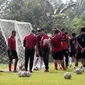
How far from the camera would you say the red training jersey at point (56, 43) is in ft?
50.3

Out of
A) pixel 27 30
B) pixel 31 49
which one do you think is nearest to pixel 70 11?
pixel 27 30

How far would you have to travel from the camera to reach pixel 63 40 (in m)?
17.1

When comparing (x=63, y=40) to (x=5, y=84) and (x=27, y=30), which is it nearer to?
(x=27, y=30)

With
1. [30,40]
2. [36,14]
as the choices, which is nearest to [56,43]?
[30,40]

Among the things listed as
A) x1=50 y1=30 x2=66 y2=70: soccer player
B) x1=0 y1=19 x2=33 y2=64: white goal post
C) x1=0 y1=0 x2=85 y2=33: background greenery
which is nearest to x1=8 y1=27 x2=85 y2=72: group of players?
x1=50 y1=30 x2=66 y2=70: soccer player

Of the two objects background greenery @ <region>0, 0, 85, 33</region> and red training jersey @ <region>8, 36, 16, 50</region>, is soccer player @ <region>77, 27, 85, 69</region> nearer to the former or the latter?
red training jersey @ <region>8, 36, 16, 50</region>

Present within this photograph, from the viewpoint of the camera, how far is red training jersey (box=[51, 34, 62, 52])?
15340 mm

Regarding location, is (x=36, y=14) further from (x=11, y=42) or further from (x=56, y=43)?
(x=11, y=42)

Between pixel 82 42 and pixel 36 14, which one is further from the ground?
pixel 36 14

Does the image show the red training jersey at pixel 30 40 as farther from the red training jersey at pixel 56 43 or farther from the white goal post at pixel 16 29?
the white goal post at pixel 16 29

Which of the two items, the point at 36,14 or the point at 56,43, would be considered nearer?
the point at 56,43

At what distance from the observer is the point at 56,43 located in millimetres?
15492

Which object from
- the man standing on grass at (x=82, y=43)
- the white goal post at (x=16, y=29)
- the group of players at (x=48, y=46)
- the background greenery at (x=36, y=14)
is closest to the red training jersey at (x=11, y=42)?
the group of players at (x=48, y=46)

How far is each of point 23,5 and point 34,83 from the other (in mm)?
27611
